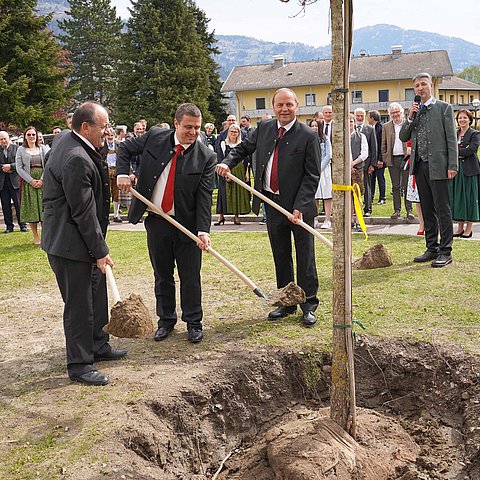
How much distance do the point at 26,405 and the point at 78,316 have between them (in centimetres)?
76

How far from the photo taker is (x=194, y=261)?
18.7 feet

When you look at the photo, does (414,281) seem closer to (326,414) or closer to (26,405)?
(326,414)

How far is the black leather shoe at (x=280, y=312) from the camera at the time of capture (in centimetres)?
620

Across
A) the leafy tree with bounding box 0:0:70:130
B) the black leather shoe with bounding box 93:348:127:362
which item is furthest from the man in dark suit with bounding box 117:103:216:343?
the leafy tree with bounding box 0:0:70:130

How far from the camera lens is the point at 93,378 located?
4789mm

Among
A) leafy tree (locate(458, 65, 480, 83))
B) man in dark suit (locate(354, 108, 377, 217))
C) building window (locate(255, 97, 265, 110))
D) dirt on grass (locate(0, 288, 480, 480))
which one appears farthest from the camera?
leafy tree (locate(458, 65, 480, 83))

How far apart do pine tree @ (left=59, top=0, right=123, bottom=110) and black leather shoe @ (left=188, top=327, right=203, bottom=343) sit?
5497 centimetres

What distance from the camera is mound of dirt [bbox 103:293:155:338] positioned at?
574cm

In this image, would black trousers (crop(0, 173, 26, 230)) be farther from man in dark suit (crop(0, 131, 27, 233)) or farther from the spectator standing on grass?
the spectator standing on grass

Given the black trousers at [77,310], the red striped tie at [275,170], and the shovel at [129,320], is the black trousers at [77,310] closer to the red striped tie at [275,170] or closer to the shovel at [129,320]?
the shovel at [129,320]

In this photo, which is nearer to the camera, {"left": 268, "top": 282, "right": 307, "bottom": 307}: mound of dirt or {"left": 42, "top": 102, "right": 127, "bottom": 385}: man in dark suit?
{"left": 42, "top": 102, "right": 127, "bottom": 385}: man in dark suit

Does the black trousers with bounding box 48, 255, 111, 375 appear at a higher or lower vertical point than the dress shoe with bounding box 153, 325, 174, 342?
higher

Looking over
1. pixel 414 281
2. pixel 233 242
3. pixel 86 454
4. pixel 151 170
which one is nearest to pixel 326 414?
pixel 86 454

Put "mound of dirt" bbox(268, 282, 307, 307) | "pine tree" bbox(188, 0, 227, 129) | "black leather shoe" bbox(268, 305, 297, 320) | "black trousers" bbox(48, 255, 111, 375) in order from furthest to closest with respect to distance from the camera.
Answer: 1. "pine tree" bbox(188, 0, 227, 129)
2. "black leather shoe" bbox(268, 305, 297, 320)
3. "mound of dirt" bbox(268, 282, 307, 307)
4. "black trousers" bbox(48, 255, 111, 375)
